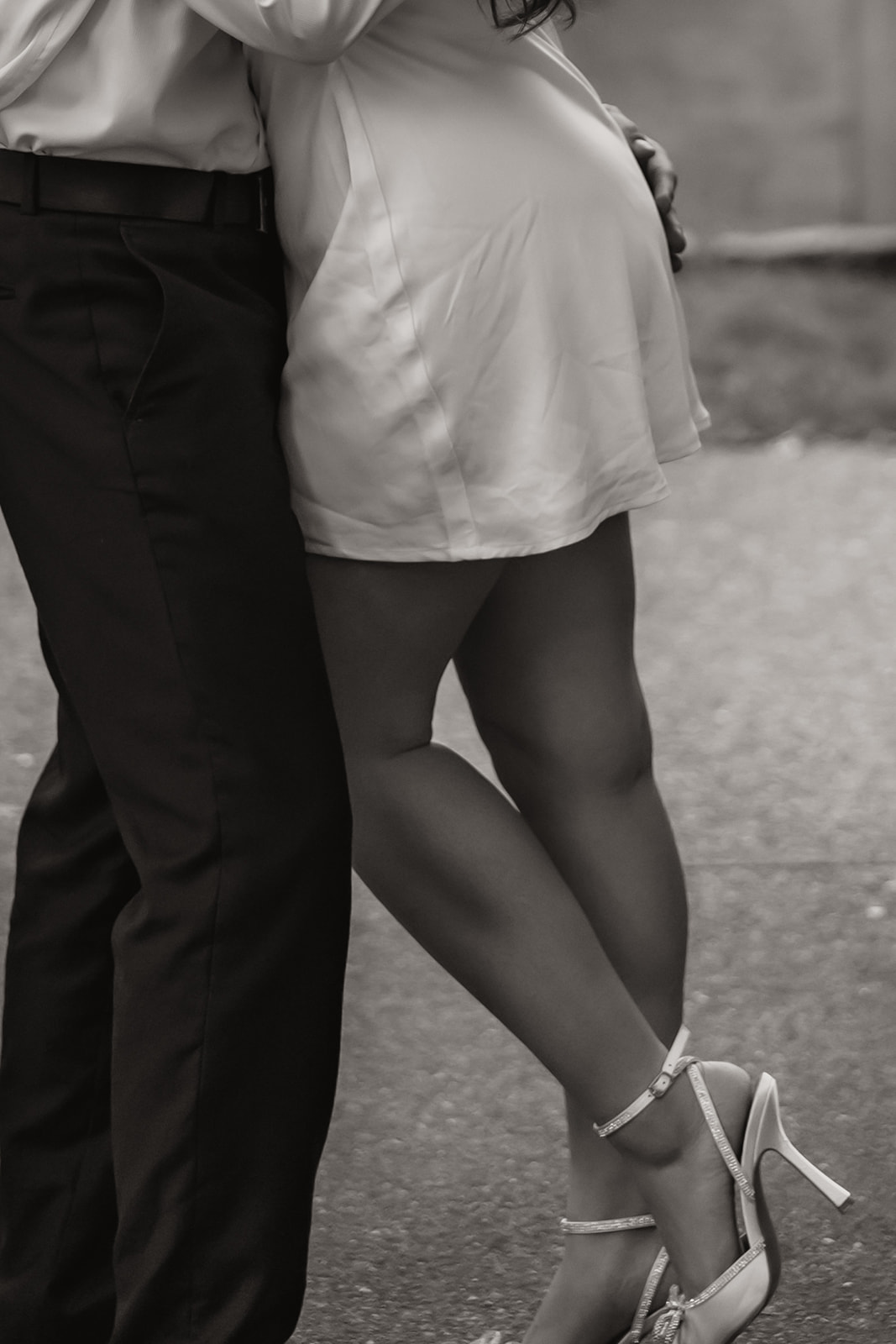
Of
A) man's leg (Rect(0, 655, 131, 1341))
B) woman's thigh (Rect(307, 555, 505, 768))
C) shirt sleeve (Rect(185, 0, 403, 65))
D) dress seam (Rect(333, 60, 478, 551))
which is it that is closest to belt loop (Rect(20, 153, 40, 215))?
→ shirt sleeve (Rect(185, 0, 403, 65))

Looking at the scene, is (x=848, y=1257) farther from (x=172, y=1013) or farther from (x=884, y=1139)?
(x=172, y=1013)

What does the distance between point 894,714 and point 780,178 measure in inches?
235

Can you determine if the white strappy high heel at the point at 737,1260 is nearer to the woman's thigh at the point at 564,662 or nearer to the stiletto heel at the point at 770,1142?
the stiletto heel at the point at 770,1142

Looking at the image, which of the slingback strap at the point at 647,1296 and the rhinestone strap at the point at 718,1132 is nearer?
the rhinestone strap at the point at 718,1132

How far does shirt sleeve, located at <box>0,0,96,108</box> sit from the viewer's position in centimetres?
169

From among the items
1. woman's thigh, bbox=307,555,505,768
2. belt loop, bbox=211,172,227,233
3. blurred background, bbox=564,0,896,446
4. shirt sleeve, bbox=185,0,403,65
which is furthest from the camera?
blurred background, bbox=564,0,896,446

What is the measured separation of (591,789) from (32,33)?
33.6 inches

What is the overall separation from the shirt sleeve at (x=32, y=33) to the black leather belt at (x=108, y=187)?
0.07m

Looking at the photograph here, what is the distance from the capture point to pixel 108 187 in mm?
1752

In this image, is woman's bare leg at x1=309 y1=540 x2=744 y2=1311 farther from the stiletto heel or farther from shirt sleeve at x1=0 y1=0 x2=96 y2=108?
shirt sleeve at x1=0 y1=0 x2=96 y2=108

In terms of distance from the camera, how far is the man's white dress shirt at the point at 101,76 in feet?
5.57

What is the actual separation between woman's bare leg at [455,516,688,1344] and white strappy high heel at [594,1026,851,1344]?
0.31 feet

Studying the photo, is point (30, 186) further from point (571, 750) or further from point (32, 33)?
point (571, 750)

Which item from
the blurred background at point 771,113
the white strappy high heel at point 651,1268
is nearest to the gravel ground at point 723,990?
the white strappy high heel at point 651,1268
